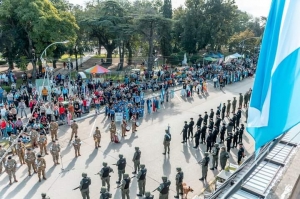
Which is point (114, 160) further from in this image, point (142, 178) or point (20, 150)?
point (20, 150)

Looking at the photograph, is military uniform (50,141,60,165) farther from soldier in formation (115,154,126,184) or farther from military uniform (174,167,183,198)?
military uniform (174,167,183,198)

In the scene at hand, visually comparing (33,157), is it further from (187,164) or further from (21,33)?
(21,33)

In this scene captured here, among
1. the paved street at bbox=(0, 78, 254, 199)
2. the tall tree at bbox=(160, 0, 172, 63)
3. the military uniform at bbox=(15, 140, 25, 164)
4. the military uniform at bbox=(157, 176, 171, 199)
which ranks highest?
the tall tree at bbox=(160, 0, 172, 63)

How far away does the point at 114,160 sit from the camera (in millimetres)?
13078

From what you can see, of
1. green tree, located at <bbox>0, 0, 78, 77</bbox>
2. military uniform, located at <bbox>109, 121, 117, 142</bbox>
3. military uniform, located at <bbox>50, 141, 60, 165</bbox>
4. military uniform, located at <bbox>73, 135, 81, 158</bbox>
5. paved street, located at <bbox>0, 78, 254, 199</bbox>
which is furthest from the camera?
green tree, located at <bbox>0, 0, 78, 77</bbox>

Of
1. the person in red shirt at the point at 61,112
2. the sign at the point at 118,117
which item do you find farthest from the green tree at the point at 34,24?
the sign at the point at 118,117

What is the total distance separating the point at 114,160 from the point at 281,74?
410 inches

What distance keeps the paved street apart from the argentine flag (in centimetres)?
757

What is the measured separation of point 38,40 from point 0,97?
10.2 metres

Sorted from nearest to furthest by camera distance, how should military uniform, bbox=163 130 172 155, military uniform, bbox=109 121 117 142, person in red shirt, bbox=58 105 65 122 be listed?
military uniform, bbox=163 130 172 155
military uniform, bbox=109 121 117 142
person in red shirt, bbox=58 105 65 122

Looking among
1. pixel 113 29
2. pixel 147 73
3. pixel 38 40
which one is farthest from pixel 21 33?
pixel 147 73

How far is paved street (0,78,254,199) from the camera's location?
1087cm

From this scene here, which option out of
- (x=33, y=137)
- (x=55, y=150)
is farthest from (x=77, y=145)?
(x=33, y=137)

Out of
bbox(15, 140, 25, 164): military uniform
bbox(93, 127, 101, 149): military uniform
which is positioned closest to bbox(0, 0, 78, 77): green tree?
bbox(93, 127, 101, 149): military uniform
